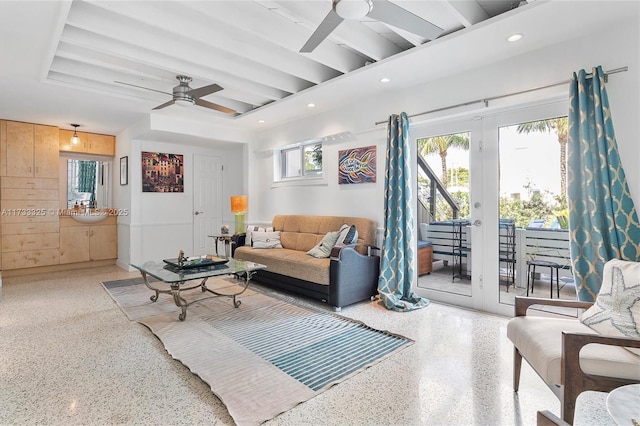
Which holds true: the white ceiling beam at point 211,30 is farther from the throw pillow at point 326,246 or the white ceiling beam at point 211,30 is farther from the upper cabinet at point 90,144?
the upper cabinet at point 90,144

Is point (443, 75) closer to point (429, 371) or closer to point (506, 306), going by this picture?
point (506, 306)

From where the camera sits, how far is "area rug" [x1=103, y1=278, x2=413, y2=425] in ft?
6.31

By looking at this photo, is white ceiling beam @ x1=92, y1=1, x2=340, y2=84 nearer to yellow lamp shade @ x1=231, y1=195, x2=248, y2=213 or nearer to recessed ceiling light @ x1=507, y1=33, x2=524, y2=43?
recessed ceiling light @ x1=507, y1=33, x2=524, y2=43

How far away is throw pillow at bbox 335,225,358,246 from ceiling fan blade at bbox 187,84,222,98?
2058mm

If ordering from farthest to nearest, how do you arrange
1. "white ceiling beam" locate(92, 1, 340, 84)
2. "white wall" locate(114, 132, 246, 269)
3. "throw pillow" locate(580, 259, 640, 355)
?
"white wall" locate(114, 132, 246, 269)
"white ceiling beam" locate(92, 1, 340, 84)
"throw pillow" locate(580, 259, 640, 355)

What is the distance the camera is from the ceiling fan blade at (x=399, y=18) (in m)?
1.91

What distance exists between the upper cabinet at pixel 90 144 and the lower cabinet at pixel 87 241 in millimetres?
1268

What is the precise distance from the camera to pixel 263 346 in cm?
257

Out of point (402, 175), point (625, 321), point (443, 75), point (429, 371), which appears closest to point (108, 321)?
point (429, 371)

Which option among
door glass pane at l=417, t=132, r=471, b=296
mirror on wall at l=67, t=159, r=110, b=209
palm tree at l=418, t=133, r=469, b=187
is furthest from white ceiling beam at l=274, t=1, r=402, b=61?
mirror on wall at l=67, t=159, r=110, b=209

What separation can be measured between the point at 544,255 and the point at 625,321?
64.4 inches

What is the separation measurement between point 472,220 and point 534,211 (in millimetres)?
562

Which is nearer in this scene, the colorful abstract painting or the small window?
the colorful abstract painting

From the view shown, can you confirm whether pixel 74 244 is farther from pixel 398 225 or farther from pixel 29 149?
pixel 398 225
